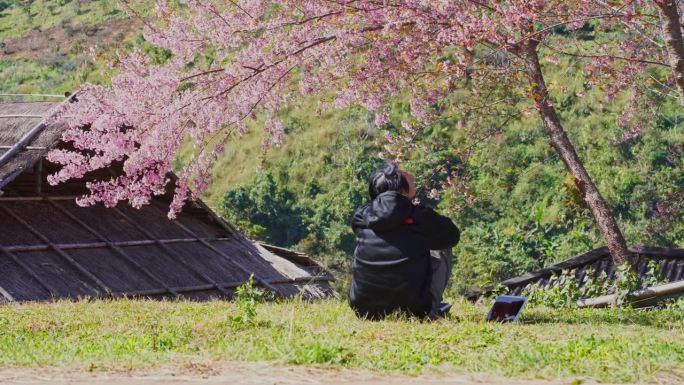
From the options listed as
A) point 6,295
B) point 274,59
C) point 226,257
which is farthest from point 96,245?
point 274,59

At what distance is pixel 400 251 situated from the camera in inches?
340

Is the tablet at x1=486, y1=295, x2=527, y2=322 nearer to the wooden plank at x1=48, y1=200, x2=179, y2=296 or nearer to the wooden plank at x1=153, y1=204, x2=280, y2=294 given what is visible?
the wooden plank at x1=48, y1=200, x2=179, y2=296

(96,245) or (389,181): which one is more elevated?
(389,181)

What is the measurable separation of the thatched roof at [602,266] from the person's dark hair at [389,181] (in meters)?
10.1

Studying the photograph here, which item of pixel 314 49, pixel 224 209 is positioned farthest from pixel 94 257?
pixel 224 209

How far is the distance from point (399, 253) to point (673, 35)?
11.9ft

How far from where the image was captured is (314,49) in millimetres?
12742

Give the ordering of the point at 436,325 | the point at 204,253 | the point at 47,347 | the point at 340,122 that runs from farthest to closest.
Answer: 1. the point at 340,122
2. the point at 204,253
3. the point at 436,325
4. the point at 47,347

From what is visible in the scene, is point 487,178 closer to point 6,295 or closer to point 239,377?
point 6,295

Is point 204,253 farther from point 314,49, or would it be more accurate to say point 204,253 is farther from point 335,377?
point 335,377

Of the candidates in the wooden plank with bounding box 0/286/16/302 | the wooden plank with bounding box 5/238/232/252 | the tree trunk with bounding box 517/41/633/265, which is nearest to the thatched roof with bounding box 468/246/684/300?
the tree trunk with bounding box 517/41/633/265

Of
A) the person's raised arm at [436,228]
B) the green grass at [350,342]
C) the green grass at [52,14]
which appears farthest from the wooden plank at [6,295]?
the green grass at [52,14]

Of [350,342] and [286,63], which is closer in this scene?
[350,342]

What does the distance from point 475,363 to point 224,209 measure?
41158 millimetres
